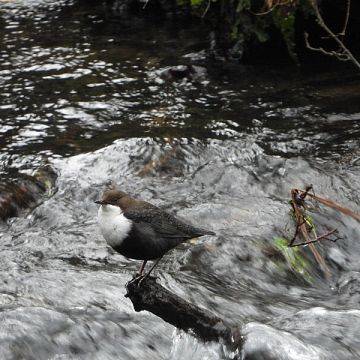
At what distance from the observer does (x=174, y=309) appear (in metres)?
2.96

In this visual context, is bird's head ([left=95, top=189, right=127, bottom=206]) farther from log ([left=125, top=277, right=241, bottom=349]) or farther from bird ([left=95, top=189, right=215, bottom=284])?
log ([left=125, top=277, right=241, bottom=349])

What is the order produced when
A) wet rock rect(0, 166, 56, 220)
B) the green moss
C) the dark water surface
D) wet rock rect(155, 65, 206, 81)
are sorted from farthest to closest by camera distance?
wet rock rect(155, 65, 206, 81)
wet rock rect(0, 166, 56, 220)
the green moss
the dark water surface

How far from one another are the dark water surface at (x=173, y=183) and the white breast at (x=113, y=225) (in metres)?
0.67

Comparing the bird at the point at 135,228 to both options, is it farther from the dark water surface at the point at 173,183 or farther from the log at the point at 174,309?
the dark water surface at the point at 173,183

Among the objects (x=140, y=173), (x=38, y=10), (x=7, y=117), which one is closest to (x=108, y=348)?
(x=140, y=173)

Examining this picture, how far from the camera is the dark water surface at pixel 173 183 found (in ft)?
12.9

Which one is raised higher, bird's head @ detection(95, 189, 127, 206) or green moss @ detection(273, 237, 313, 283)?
bird's head @ detection(95, 189, 127, 206)

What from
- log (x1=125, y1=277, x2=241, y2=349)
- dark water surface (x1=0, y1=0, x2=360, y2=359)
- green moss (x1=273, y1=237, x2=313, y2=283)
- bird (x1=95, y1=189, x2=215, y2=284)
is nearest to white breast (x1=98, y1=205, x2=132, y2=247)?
bird (x1=95, y1=189, x2=215, y2=284)

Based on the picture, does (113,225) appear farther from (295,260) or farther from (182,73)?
(182,73)

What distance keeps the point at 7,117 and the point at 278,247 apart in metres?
4.12

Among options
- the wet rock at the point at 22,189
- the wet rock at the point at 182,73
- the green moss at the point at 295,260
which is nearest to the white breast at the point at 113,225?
the green moss at the point at 295,260

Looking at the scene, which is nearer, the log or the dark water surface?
the log

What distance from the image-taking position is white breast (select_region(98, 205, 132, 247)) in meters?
3.59

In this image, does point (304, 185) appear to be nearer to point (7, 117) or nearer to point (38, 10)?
point (7, 117)
